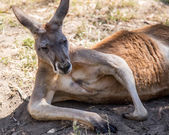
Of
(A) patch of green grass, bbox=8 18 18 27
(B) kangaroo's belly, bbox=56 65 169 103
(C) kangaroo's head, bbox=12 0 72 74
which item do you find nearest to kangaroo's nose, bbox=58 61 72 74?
(C) kangaroo's head, bbox=12 0 72 74

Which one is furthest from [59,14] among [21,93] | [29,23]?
[21,93]

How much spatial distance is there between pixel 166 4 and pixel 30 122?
4048 mm

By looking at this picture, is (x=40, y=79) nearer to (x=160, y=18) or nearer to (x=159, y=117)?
(x=159, y=117)

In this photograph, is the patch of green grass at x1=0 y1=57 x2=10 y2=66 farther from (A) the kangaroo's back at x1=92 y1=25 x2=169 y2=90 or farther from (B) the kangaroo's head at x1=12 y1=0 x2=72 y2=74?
(A) the kangaroo's back at x1=92 y1=25 x2=169 y2=90

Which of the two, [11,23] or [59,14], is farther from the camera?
[11,23]

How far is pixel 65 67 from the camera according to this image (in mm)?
3807

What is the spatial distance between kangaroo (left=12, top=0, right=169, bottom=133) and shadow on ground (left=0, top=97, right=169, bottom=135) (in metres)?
0.08

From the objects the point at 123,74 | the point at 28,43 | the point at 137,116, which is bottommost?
the point at 137,116

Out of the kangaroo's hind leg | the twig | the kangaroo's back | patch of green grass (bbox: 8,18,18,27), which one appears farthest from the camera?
patch of green grass (bbox: 8,18,18,27)

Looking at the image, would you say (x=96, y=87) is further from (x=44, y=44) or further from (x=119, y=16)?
(x=119, y=16)

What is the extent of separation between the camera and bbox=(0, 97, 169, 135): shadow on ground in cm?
374

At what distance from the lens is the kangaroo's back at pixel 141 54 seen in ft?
14.5

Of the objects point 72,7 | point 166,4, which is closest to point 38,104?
point 72,7

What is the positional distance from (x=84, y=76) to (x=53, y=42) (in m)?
0.55
